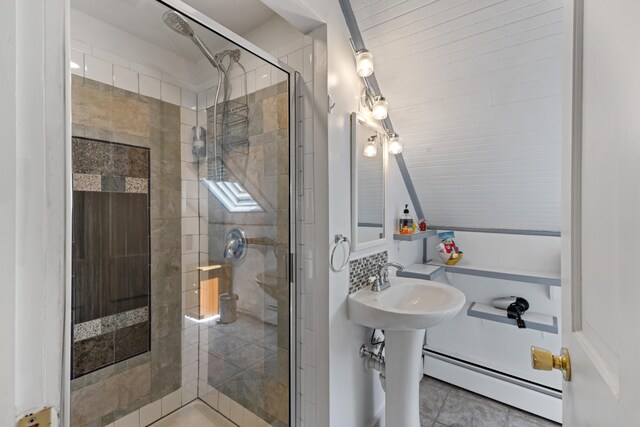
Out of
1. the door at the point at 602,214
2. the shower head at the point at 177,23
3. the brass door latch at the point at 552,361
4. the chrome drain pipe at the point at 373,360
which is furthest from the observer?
the chrome drain pipe at the point at 373,360

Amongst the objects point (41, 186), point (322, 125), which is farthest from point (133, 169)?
point (41, 186)

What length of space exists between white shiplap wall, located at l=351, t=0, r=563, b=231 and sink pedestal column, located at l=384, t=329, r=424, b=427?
1166 millimetres

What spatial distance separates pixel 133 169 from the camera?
1377mm

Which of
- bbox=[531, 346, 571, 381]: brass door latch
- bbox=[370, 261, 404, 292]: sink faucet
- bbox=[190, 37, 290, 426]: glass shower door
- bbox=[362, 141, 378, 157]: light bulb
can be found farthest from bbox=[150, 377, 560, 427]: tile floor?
bbox=[362, 141, 378, 157]: light bulb

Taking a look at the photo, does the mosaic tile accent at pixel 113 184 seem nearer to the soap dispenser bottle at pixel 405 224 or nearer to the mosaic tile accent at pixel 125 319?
the mosaic tile accent at pixel 125 319

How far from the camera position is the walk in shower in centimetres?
126

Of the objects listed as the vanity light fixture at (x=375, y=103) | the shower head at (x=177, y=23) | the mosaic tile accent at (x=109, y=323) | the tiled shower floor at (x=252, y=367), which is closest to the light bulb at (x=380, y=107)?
the vanity light fixture at (x=375, y=103)

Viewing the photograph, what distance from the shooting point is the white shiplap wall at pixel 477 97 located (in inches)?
49.6

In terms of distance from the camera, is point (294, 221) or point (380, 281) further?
point (380, 281)

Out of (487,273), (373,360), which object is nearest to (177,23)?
(373,360)

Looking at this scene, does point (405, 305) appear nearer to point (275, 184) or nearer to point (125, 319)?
point (275, 184)

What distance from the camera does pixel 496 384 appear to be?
6.63 ft

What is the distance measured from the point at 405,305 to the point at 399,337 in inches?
9.7

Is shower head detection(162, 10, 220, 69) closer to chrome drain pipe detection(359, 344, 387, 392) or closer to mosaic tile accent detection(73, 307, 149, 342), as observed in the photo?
mosaic tile accent detection(73, 307, 149, 342)
